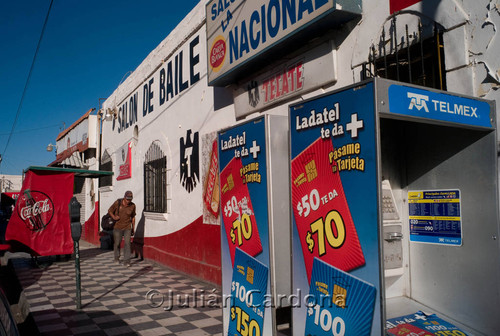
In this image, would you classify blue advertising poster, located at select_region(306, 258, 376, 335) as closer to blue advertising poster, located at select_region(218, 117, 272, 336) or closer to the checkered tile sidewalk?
blue advertising poster, located at select_region(218, 117, 272, 336)

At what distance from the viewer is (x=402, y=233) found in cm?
349

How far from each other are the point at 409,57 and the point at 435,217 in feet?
4.82

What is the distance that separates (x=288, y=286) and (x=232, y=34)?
4.01 meters

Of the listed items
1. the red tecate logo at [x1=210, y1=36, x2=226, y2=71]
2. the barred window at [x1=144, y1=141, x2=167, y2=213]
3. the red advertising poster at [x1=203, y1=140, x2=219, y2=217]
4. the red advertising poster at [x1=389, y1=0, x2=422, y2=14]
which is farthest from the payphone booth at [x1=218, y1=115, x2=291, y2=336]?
the barred window at [x1=144, y1=141, x2=167, y2=213]

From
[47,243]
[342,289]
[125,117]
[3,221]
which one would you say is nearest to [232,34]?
[342,289]

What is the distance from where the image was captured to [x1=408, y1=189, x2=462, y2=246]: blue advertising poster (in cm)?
317

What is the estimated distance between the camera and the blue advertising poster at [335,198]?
2562mm

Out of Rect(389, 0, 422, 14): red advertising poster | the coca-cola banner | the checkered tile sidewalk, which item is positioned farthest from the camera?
the coca-cola banner

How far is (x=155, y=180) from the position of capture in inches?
404

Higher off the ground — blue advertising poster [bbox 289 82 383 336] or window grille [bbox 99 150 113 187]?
window grille [bbox 99 150 113 187]

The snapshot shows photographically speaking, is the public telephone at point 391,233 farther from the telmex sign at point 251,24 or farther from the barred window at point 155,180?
the barred window at point 155,180

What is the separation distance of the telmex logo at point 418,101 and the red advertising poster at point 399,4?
1661 millimetres

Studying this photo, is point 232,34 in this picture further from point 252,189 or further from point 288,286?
point 288,286

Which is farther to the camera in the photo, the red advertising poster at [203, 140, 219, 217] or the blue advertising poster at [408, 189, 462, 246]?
the red advertising poster at [203, 140, 219, 217]
